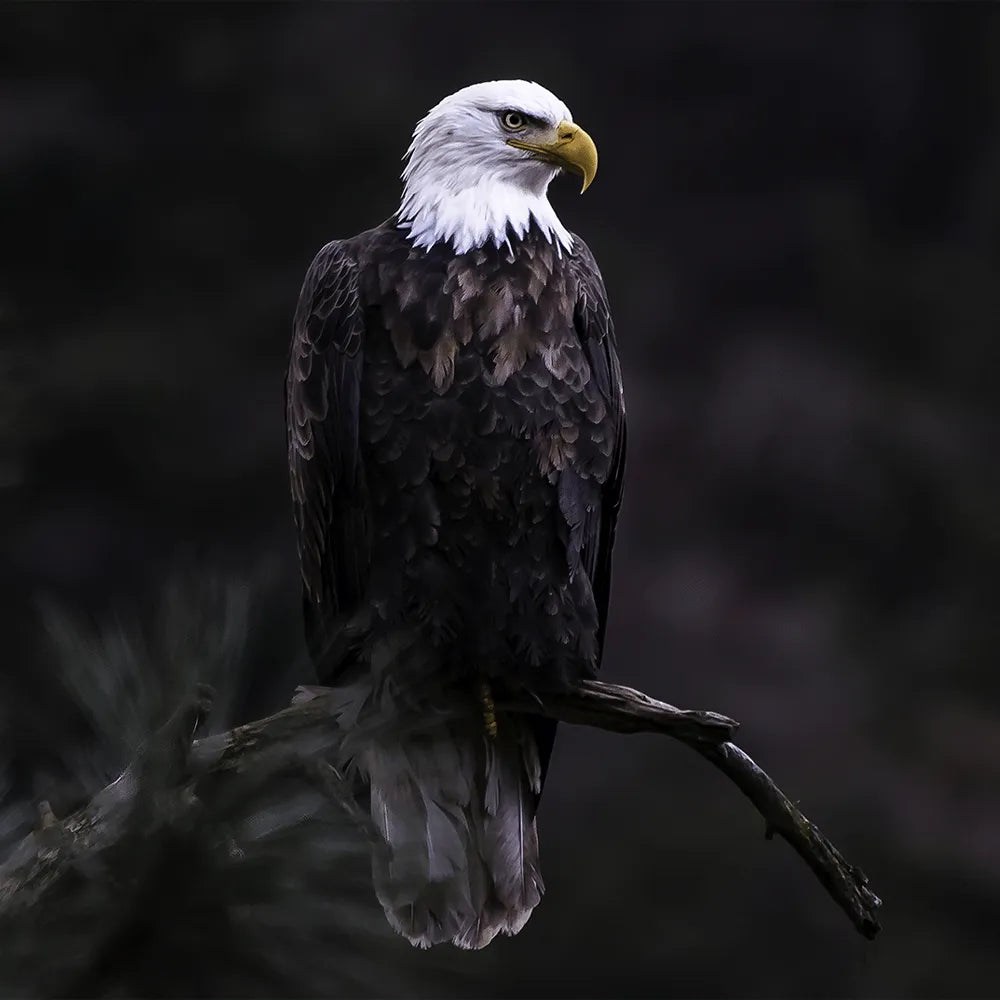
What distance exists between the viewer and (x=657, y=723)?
1.57m

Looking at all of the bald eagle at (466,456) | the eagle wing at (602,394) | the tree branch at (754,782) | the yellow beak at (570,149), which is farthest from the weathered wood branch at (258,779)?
the yellow beak at (570,149)

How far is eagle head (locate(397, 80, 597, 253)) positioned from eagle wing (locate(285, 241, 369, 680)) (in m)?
0.15

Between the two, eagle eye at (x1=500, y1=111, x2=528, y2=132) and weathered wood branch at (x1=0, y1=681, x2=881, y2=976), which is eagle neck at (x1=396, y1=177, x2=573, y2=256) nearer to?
eagle eye at (x1=500, y1=111, x2=528, y2=132)

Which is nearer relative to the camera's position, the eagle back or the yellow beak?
the eagle back

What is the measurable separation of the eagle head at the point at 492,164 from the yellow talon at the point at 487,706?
2.12 feet

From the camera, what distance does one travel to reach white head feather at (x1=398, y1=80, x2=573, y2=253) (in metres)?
1.88

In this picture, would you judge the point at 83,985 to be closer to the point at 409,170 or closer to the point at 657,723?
the point at 657,723

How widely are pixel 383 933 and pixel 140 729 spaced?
0.16 meters

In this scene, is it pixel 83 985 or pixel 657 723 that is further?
pixel 657 723

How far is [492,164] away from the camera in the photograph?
1.95 meters

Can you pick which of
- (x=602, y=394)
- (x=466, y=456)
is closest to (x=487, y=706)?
(x=466, y=456)

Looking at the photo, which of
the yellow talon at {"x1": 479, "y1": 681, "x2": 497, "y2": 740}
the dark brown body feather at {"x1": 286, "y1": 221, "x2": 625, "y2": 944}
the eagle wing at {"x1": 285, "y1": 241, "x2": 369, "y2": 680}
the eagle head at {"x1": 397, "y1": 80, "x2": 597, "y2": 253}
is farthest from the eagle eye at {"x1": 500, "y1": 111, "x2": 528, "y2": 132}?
the yellow talon at {"x1": 479, "y1": 681, "x2": 497, "y2": 740}

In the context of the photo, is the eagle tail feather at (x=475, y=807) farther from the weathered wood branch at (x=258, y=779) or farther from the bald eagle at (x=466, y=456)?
the weathered wood branch at (x=258, y=779)

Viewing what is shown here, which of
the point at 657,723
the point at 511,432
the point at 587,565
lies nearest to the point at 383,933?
the point at 657,723
